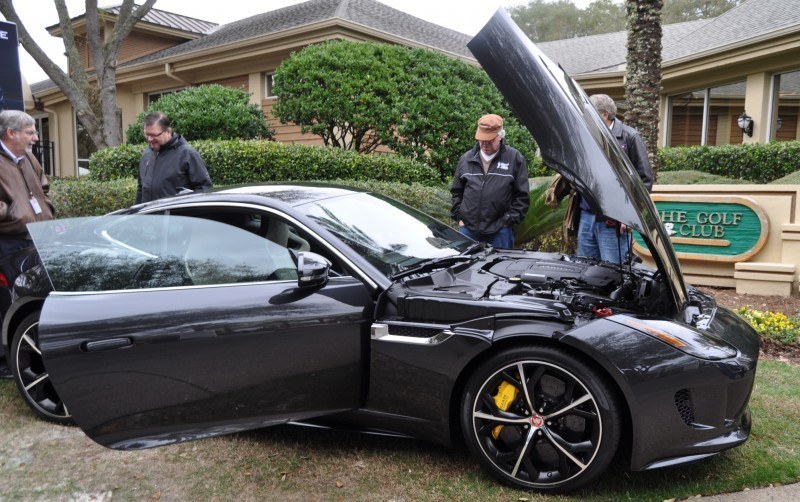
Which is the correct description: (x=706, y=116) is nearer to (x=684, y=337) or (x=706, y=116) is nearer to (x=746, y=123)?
(x=746, y=123)

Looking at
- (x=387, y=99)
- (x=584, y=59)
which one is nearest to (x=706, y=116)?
(x=584, y=59)

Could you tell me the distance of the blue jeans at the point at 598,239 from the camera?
5.19 meters

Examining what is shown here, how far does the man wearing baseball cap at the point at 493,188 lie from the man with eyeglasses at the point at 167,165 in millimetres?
2240

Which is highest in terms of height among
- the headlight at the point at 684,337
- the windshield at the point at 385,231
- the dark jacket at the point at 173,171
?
the dark jacket at the point at 173,171

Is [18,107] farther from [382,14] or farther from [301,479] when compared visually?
[382,14]

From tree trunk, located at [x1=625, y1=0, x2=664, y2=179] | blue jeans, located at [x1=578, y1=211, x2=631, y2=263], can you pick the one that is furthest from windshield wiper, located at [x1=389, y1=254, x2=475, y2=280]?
tree trunk, located at [x1=625, y1=0, x2=664, y2=179]

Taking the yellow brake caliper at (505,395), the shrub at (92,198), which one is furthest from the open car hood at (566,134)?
the shrub at (92,198)

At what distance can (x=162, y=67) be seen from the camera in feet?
56.7

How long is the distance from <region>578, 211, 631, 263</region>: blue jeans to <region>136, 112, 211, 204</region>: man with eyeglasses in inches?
125

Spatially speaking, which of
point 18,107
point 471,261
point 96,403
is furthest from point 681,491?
point 18,107

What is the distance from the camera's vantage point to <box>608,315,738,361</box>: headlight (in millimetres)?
2789

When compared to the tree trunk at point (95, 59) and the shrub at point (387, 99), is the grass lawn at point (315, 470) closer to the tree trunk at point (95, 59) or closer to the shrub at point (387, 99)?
the shrub at point (387, 99)

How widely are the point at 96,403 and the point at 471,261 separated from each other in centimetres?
209

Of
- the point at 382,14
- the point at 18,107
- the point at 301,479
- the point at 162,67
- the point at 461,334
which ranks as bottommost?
the point at 301,479
